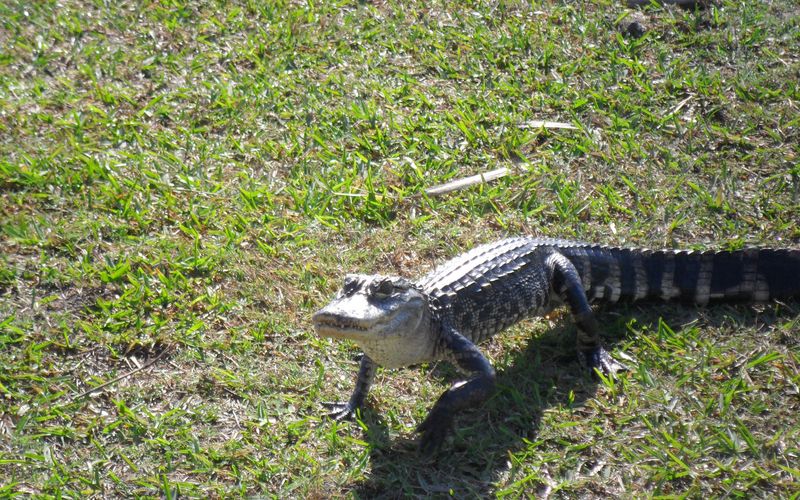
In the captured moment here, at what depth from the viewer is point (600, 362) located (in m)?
4.69

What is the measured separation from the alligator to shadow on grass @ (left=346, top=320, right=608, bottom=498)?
111 mm

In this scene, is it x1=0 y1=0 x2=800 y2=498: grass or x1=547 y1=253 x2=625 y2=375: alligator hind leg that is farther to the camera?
x1=547 y1=253 x2=625 y2=375: alligator hind leg

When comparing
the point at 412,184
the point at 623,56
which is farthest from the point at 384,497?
the point at 623,56

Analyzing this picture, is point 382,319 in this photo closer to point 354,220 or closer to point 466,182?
point 354,220

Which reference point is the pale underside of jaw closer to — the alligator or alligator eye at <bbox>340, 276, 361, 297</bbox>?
the alligator

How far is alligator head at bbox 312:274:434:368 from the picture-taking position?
13.1ft

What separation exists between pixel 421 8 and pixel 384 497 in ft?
16.6

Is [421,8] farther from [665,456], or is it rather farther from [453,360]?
[665,456]

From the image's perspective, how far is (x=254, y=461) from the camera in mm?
4199

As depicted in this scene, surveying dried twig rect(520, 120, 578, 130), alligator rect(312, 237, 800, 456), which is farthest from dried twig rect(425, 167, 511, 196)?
alligator rect(312, 237, 800, 456)

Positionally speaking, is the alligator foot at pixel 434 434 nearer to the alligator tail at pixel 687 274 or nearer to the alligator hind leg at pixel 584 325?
the alligator hind leg at pixel 584 325

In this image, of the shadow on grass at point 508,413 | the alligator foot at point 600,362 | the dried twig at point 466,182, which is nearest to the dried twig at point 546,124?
the dried twig at point 466,182

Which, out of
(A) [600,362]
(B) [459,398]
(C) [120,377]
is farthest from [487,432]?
(C) [120,377]

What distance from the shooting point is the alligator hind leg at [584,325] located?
4684 mm
